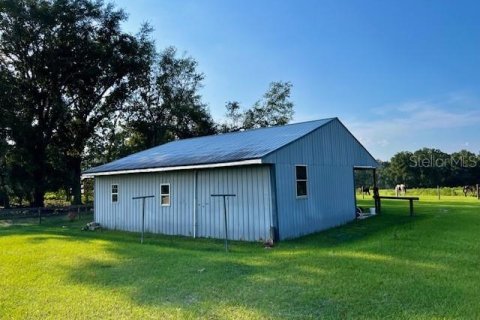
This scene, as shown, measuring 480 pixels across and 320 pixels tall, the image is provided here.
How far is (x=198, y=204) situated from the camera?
13391 millimetres

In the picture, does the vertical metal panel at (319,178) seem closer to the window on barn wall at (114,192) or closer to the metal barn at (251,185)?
the metal barn at (251,185)

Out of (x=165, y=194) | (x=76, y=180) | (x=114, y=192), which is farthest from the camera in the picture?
(x=76, y=180)

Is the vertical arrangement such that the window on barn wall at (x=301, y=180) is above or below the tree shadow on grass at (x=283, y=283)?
above

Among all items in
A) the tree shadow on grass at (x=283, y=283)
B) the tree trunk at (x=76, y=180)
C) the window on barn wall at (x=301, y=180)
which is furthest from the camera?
the tree trunk at (x=76, y=180)

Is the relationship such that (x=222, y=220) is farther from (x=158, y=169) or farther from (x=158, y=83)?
(x=158, y=83)

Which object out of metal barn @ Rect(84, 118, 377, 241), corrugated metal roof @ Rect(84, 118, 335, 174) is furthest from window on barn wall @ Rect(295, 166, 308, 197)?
corrugated metal roof @ Rect(84, 118, 335, 174)

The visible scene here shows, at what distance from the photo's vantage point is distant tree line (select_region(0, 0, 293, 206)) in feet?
87.2

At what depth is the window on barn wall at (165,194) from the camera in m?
14.5

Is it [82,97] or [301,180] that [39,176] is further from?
[301,180]

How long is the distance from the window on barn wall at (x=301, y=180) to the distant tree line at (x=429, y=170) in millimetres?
45072

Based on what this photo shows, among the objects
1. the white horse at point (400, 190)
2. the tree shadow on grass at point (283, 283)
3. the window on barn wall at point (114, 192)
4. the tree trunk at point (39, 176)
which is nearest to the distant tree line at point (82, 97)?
the tree trunk at point (39, 176)

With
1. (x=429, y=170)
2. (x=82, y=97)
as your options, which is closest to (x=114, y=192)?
(x=82, y=97)

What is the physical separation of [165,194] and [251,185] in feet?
13.3

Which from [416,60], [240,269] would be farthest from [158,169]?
[416,60]
